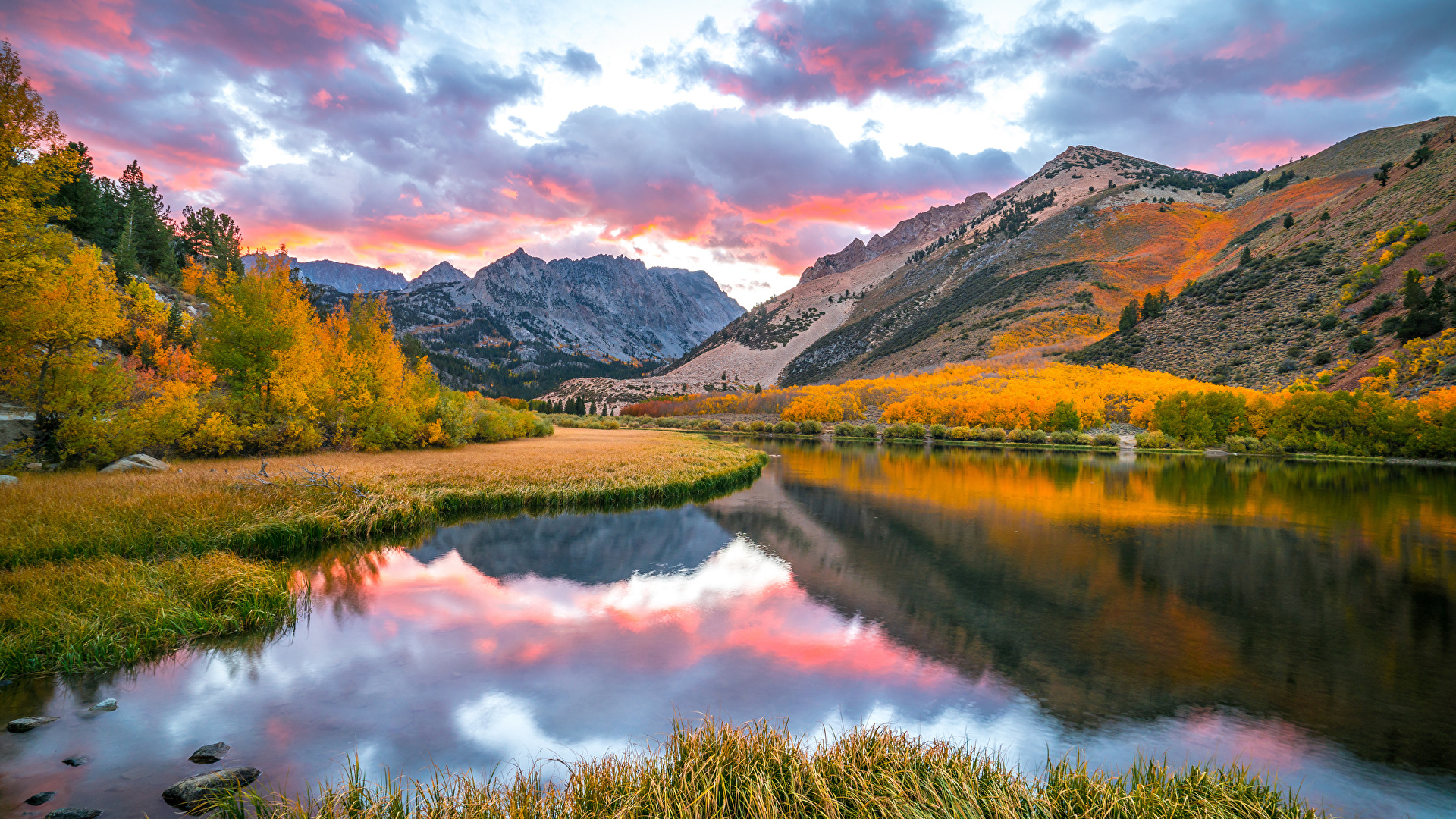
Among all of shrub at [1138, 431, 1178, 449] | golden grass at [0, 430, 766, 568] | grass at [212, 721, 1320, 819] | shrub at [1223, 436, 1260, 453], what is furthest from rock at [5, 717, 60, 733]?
shrub at [1138, 431, 1178, 449]

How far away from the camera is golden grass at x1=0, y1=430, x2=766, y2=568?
11.6 m

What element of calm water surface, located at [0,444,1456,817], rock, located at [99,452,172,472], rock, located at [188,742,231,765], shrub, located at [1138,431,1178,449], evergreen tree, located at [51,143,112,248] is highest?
evergreen tree, located at [51,143,112,248]

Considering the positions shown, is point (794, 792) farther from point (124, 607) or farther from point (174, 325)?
point (174, 325)

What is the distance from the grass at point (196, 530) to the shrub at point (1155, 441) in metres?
62.1

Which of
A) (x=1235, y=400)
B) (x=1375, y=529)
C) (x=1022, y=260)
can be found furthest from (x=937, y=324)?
(x=1375, y=529)

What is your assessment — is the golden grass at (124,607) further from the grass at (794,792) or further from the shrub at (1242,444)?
the shrub at (1242,444)

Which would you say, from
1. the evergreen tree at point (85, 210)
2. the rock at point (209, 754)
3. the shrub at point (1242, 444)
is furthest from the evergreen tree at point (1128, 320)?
the evergreen tree at point (85, 210)

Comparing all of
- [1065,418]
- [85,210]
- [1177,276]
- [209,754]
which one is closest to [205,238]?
[85,210]

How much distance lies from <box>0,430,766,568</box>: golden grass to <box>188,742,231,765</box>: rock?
25.8 ft

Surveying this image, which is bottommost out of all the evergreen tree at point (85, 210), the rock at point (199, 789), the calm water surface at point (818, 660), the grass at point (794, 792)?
the calm water surface at point (818, 660)

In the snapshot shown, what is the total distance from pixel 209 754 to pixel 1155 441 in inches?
3048

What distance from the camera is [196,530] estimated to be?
1286cm

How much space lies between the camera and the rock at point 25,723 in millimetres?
A: 6383

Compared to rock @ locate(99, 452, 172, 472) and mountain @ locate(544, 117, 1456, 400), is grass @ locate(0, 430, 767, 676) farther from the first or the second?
mountain @ locate(544, 117, 1456, 400)
